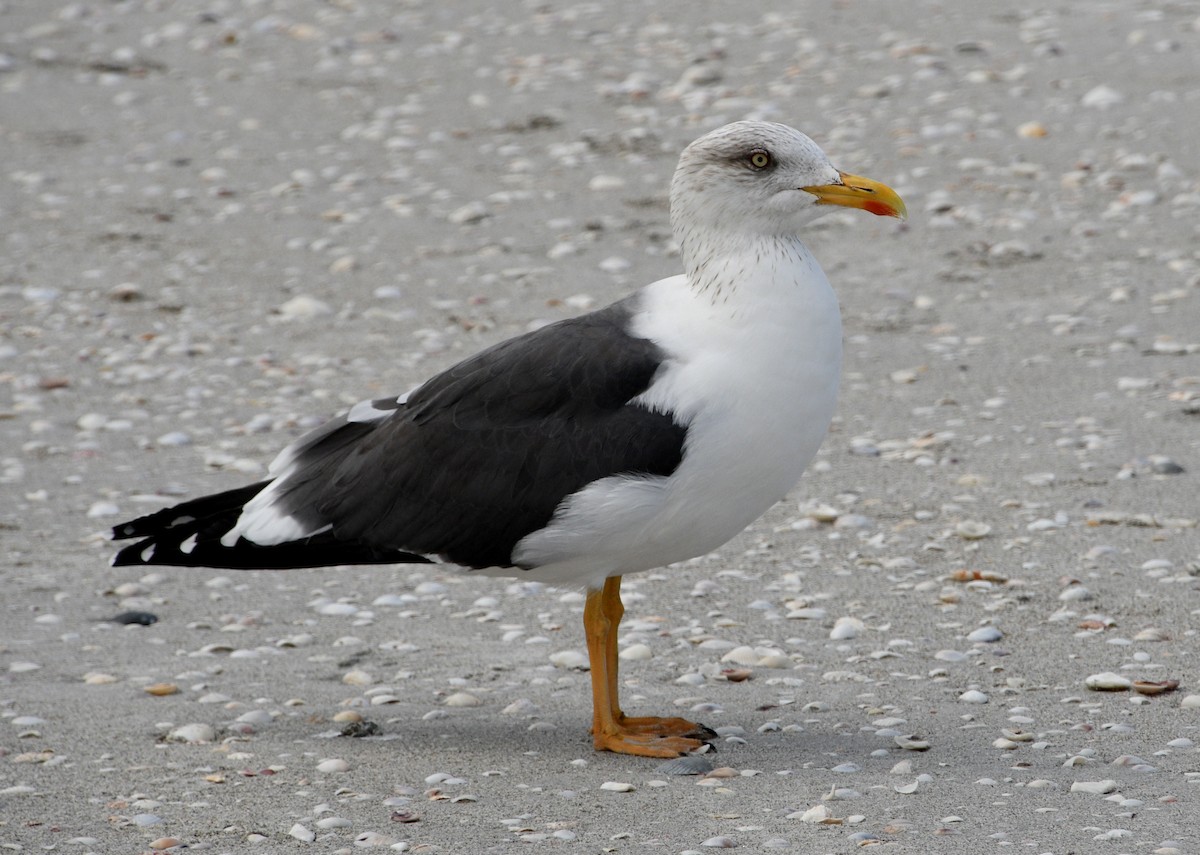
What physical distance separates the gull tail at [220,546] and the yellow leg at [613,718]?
60 centimetres

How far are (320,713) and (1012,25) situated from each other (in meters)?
9.91

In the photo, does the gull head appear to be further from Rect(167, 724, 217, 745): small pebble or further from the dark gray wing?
Rect(167, 724, 217, 745): small pebble

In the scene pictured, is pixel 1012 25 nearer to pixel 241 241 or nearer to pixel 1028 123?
pixel 1028 123

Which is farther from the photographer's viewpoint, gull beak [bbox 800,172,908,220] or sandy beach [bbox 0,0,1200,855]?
gull beak [bbox 800,172,908,220]

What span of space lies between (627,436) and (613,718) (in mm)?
961

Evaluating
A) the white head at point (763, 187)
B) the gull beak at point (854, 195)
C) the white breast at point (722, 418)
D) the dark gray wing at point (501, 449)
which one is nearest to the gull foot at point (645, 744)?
the white breast at point (722, 418)

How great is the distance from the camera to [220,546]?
580 cm

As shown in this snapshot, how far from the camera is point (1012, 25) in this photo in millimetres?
13828

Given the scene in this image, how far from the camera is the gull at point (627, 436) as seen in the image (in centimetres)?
522

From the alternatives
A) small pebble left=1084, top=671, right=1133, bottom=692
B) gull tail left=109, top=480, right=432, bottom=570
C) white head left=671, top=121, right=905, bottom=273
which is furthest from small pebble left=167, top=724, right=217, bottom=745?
small pebble left=1084, top=671, right=1133, bottom=692

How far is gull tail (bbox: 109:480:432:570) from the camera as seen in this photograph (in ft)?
18.5

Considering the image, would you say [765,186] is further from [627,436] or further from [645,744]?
[645,744]

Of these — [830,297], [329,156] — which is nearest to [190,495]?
[830,297]

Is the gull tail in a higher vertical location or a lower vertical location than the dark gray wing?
lower
